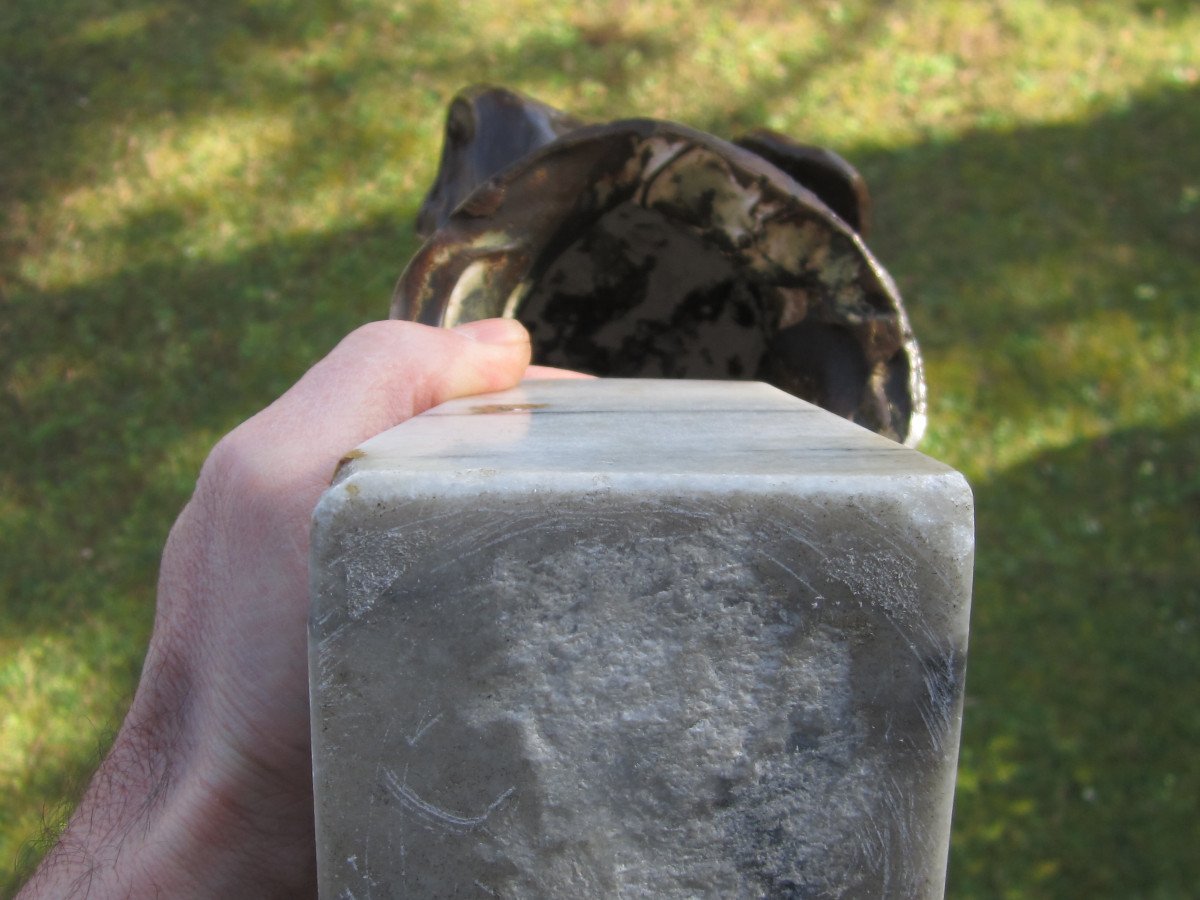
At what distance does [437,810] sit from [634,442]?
333 millimetres

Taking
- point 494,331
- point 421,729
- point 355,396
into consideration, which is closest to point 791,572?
point 421,729

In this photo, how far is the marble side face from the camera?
2.51 feet

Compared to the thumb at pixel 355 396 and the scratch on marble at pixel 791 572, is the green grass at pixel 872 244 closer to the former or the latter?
the thumb at pixel 355 396

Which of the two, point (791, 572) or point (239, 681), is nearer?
point (791, 572)

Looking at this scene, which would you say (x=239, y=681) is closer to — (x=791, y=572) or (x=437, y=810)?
(x=437, y=810)

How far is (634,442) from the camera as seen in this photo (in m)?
0.91

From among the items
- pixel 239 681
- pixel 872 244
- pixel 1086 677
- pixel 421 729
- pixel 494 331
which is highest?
pixel 421 729

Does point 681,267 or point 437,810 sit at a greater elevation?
point 437,810

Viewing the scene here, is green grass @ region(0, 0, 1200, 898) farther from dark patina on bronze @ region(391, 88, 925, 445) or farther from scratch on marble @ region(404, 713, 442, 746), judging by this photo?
scratch on marble @ region(404, 713, 442, 746)

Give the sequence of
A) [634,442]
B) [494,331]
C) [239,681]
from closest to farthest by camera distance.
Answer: [634,442]
[239,681]
[494,331]

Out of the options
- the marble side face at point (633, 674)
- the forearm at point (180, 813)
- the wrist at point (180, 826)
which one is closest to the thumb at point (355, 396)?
the forearm at point (180, 813)

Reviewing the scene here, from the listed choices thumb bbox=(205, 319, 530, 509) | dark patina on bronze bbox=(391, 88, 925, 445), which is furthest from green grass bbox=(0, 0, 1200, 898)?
thumb bbox=(205, 319, 530, 509)

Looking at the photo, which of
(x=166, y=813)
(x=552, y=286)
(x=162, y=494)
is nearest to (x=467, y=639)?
(x=166, y=813)

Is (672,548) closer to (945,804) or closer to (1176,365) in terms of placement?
(945,804)
